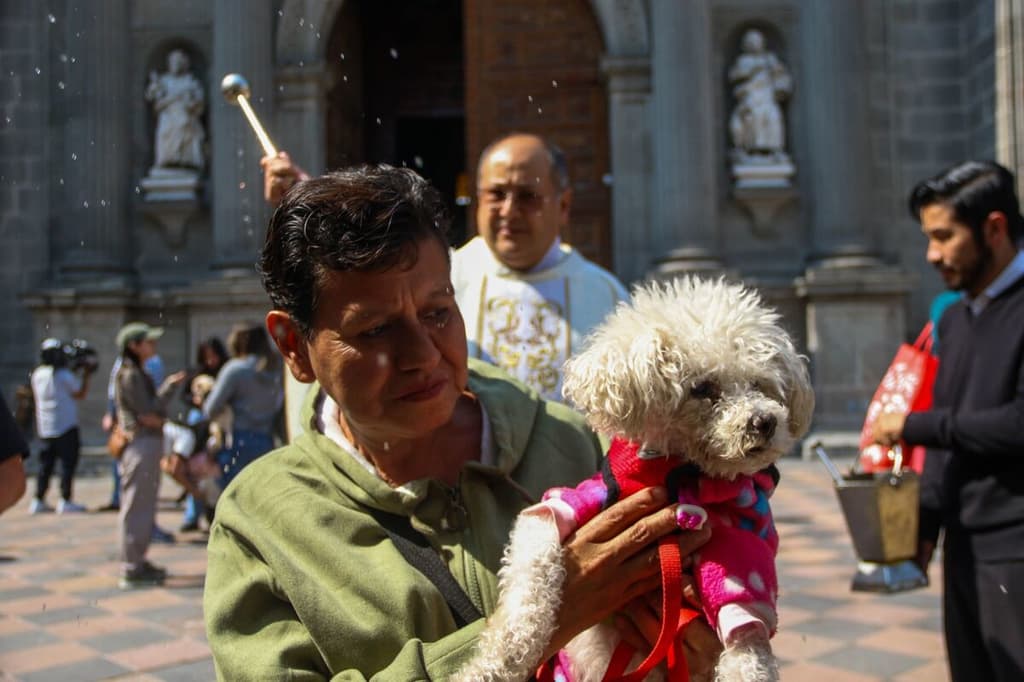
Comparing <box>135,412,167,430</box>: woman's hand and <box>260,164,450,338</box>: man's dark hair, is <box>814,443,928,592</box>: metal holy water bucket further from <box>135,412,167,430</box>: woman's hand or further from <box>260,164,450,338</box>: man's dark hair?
<box>135,412,167,430</box>: woman's hand

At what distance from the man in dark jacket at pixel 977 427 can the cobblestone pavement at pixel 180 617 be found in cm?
153

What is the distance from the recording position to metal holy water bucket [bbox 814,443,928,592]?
2.98 metres

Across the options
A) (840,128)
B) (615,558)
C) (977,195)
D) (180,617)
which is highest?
A: (840,128)

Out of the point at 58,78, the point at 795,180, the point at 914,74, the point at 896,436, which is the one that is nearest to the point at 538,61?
the point at 795,180

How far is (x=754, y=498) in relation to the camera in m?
→ 1.64

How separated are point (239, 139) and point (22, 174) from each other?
9.46 ft

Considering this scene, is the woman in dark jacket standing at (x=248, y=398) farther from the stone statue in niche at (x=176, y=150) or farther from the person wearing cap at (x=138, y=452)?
the stone statue in niche at (x=176, y=150)

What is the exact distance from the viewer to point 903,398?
324 centimetres

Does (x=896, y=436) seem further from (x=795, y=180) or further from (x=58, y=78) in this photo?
(x=58, y=78)

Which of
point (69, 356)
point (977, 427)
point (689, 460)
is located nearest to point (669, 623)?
point (689, 460)

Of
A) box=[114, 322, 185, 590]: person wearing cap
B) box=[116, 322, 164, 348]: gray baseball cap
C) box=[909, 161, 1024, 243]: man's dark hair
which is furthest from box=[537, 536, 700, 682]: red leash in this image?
box=[116, 322, 164, 348]: gray baseball cap

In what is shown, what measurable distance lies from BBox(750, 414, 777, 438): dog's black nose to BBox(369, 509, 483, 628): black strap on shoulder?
19.8 inches

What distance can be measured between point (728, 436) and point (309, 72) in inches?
452

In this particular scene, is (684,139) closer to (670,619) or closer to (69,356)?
(69,356)
